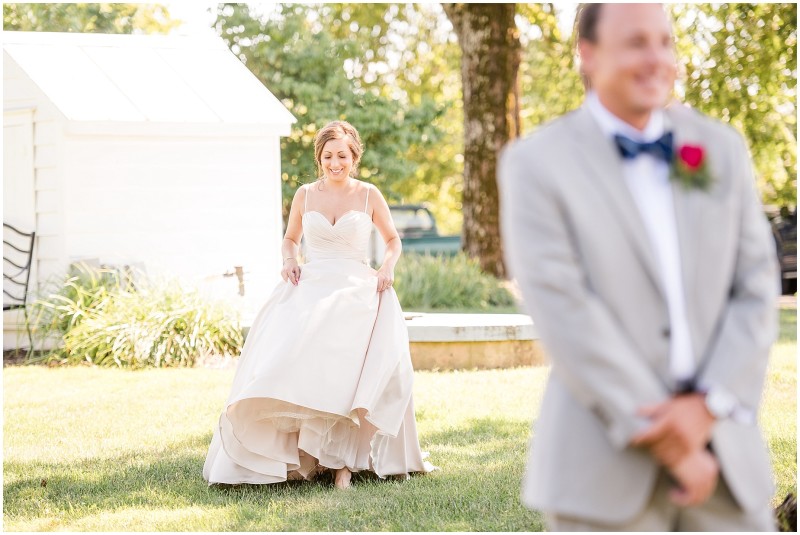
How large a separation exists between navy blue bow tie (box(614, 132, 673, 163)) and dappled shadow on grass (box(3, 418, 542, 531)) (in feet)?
10.1

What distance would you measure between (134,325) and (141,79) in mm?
4250

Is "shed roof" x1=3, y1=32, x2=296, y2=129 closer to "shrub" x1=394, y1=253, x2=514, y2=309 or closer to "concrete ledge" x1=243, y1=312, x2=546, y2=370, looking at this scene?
"shrub" x1=394, y1=253, x2=514, y2=309

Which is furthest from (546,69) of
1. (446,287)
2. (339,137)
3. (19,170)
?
(339,137)

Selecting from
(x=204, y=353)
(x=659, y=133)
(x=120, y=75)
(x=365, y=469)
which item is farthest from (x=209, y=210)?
(x=659, y=133)

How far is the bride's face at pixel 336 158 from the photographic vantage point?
21.1 feet

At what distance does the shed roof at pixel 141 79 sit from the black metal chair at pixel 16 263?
67.8 inches

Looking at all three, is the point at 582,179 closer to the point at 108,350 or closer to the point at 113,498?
the point at 113,498

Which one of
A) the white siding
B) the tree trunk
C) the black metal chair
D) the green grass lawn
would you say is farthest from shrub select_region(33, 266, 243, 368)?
the tree trunk

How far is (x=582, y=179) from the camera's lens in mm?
2494

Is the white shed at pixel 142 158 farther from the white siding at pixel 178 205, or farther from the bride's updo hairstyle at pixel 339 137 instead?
the bride's updo hairstyle at pixel 339 137

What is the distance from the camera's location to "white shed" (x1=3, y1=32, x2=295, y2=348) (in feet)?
43.3

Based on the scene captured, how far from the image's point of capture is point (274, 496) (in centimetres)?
600

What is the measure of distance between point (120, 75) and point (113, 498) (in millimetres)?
9341

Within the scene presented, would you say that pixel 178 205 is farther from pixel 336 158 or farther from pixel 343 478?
pixel 343 478
